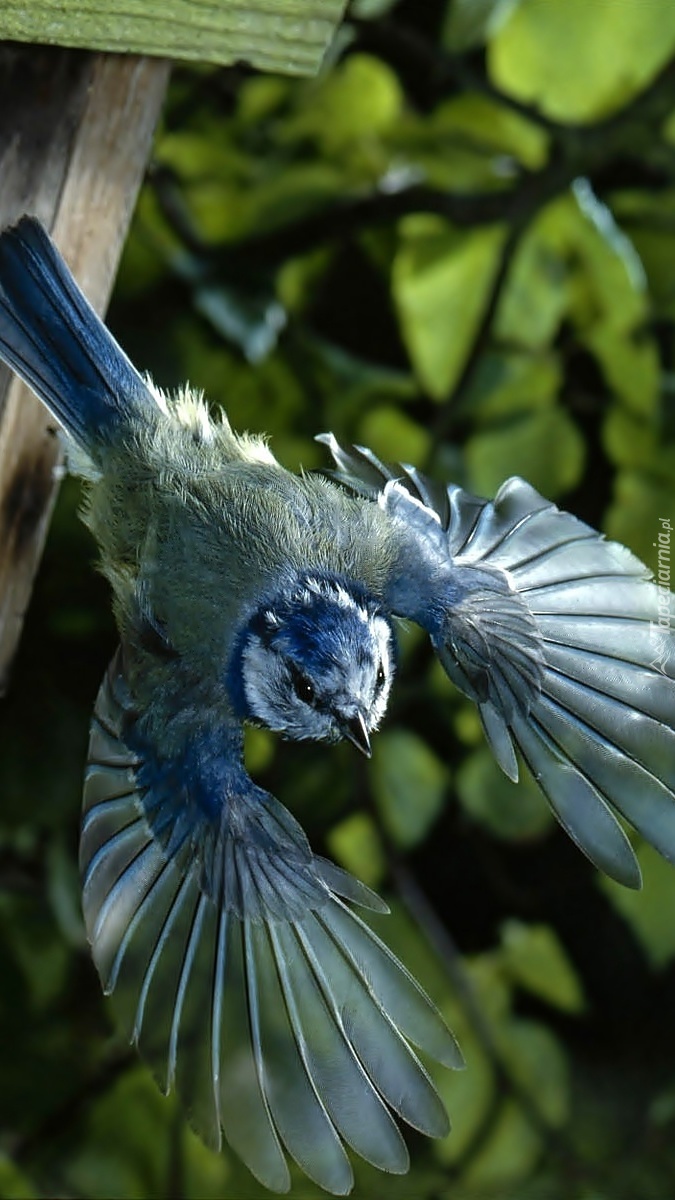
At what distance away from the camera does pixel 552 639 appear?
2.74 feet

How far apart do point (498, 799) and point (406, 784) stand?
0.33ft

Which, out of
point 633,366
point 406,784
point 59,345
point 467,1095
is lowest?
point 467,1095

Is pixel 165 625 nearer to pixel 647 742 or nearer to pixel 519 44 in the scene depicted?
pixel 647 742

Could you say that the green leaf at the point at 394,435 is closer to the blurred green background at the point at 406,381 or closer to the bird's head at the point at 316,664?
the blurred green background at the point at 406,381

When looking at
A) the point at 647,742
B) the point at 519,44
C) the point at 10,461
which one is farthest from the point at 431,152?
the point at 647,742

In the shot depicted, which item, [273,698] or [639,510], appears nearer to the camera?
[273,698]

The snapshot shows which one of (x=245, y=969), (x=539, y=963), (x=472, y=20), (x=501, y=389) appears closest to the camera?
(x=245, y=969)

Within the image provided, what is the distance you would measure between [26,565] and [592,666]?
40 cm

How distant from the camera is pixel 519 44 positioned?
1253 millimetres

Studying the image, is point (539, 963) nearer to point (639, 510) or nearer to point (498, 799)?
point (498, 799)

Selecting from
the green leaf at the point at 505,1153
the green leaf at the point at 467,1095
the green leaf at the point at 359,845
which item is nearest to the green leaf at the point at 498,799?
the green leaf at the point at 359,845

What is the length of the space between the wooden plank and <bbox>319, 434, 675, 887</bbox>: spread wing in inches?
10.5

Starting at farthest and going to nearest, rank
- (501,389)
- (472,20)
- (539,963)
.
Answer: (539,963) → (501,389) → (472,20)

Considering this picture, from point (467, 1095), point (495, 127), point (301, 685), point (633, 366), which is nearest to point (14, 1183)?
point (467, 1095)
